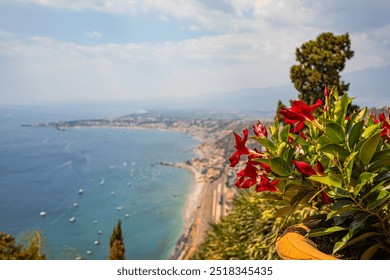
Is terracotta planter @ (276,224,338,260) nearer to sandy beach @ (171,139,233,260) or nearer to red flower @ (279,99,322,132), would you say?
red flower @ (279,99,322,132)

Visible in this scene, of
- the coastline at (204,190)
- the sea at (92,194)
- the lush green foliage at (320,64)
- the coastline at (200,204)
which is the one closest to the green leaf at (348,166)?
the lush green foliage at (320,64)

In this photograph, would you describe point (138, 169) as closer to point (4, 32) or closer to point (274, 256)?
point (4, 32)

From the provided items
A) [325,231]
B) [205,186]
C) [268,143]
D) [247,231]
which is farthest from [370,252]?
[205,186]

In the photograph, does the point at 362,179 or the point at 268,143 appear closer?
the point at 362,179

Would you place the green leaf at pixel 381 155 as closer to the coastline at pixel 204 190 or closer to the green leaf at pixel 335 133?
the green leaf at pixel 335 133

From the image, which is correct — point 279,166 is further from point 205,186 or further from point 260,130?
point 205,186

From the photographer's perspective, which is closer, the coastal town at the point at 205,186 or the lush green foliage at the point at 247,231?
the lush green foliage at the point at 247,231

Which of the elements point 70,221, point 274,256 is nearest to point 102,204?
point 70,221
